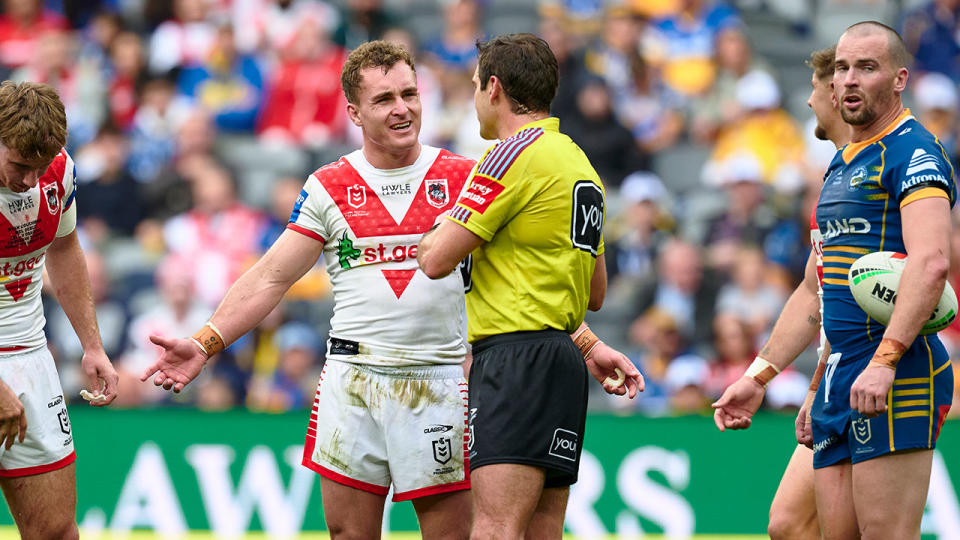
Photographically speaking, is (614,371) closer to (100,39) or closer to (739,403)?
(739,403)

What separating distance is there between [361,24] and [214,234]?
3143mm

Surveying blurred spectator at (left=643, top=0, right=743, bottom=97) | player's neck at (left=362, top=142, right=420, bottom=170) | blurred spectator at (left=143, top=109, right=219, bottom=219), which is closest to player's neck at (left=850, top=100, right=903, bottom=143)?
player's neck at (left=362, top=142, right=420, bottom=170)

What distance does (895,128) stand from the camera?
5.35m

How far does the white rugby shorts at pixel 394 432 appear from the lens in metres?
5.89

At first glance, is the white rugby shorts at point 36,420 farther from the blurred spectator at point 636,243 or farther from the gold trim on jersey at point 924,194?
the blurred spectator at point 636,243

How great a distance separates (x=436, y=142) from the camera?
42.6 ft

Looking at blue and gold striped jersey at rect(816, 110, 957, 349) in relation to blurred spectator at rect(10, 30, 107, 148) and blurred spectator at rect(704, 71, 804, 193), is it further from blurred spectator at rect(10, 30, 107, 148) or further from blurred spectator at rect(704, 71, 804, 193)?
blurred spectator at rect(10, 30, 107, 148)

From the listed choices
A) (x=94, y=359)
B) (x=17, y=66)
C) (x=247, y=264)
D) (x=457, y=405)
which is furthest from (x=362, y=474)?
(x=17, y=66)

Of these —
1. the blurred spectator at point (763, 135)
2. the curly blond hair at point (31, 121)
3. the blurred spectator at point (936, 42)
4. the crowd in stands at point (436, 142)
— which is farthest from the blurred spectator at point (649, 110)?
the curly blond hair at point (31, 121)

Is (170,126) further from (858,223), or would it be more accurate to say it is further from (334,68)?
(858,223)

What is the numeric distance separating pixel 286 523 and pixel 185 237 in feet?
13.9

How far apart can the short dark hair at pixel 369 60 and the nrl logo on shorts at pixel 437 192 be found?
530 mm

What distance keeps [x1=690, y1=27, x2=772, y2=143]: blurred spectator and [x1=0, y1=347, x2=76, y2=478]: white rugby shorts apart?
876 cm

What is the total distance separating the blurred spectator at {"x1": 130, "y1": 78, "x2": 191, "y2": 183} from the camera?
45.0ft
